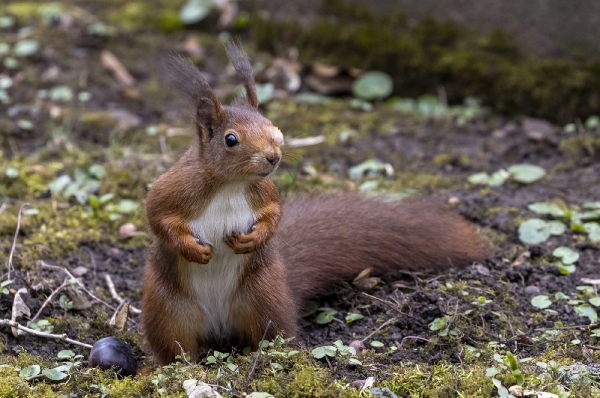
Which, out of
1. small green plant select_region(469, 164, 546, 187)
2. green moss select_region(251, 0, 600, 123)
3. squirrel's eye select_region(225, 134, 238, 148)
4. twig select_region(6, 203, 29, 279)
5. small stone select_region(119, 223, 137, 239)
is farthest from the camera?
green moss select_region(251, 0, 600, 123)

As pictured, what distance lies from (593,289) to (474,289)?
0.54 meters

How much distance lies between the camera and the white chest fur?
303 cm

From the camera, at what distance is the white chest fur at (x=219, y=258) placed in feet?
9.95

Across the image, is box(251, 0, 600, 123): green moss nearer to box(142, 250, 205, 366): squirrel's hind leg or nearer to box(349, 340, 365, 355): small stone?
box(349, 340, 365, 355): small stone

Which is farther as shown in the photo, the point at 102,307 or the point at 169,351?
the point at 102,307

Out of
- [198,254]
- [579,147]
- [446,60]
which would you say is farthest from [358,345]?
[446,60]

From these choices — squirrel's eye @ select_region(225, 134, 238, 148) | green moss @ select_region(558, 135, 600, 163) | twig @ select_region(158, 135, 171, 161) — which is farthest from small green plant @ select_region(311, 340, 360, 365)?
green moss @ select_region(558, 135, 600, 163)

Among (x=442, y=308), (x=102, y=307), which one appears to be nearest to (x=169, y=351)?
(x=102, y=307)

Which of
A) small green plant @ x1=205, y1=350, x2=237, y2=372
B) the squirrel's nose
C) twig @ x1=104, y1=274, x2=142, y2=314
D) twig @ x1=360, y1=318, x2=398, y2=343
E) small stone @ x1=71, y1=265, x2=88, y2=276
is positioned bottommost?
twig @ x1=104, y1=274, x2=142, y2=314

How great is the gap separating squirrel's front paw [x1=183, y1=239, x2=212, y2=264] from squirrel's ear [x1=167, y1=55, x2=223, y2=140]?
42 cm

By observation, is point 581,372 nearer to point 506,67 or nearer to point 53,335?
point 53,335

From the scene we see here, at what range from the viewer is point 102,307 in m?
3.67

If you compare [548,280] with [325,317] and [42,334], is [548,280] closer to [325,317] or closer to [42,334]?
[325,317]

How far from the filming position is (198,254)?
2951mm
